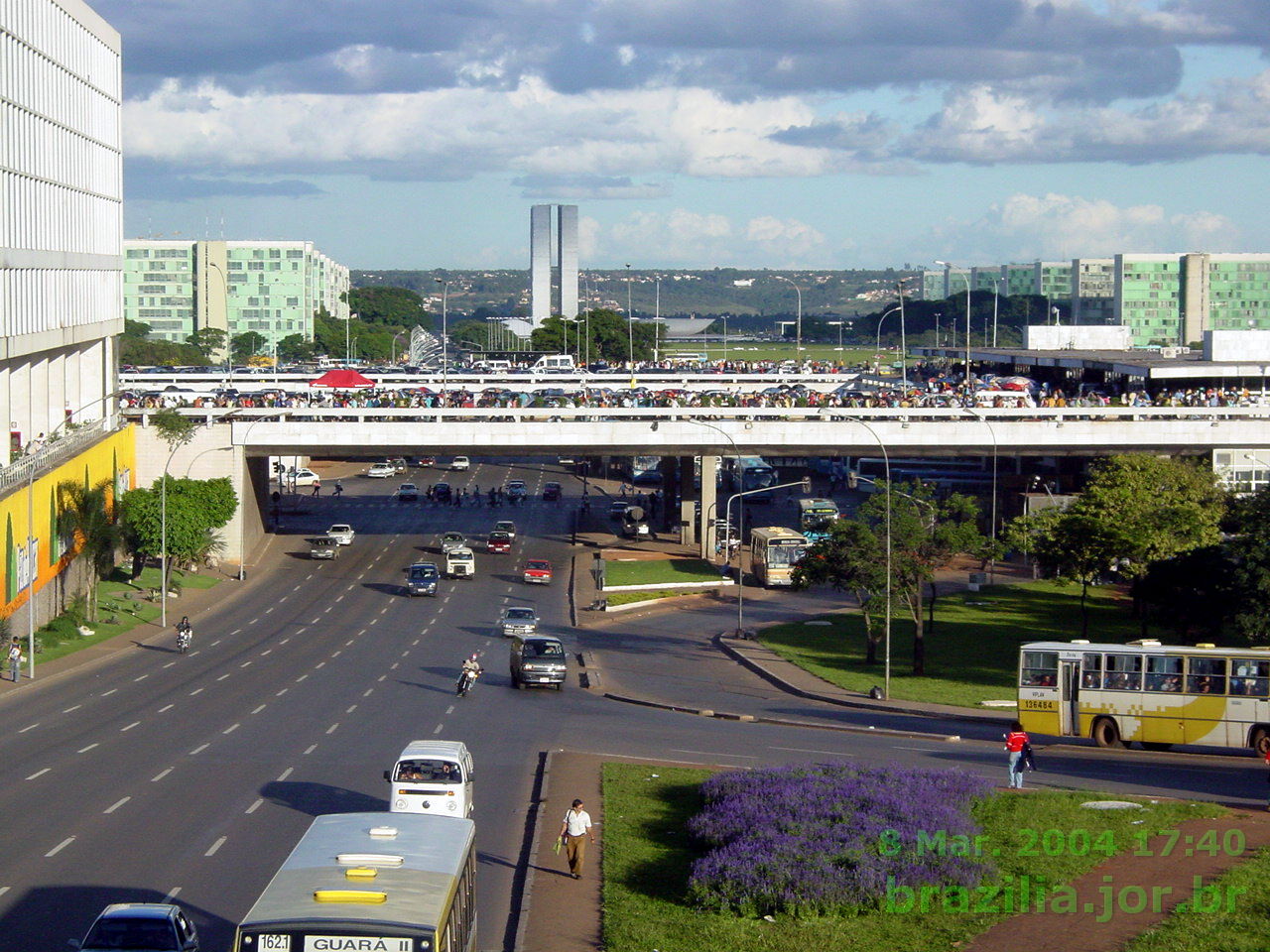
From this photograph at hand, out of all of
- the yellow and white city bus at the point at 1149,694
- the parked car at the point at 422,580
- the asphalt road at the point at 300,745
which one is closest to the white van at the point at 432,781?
the asphalt road at the point at 300,745

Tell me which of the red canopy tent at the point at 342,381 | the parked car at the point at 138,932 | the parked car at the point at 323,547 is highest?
the red canopy tent at the point at 342,381

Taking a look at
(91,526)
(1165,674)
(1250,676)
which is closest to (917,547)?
(1165,674)

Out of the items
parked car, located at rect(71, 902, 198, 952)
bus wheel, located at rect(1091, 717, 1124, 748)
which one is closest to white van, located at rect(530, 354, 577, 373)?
bus wheel, located at rect(1091, 717, 1124, 748)

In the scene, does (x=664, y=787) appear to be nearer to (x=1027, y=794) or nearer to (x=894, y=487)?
(x=1027, y=794)

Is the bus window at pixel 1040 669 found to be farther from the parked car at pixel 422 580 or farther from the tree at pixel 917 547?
the parked car at pixel 422 580

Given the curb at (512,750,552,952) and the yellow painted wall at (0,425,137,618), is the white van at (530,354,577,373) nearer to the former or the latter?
the yellow painted wall at (0,425,137,618)

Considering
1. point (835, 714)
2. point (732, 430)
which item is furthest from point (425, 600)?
point (835, 714)

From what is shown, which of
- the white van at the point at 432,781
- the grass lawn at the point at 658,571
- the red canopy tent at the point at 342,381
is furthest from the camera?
the red canopy tent at the point at 342,381
